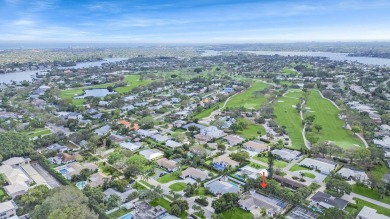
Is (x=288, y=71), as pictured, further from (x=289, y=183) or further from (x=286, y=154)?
(x=289, y=183)

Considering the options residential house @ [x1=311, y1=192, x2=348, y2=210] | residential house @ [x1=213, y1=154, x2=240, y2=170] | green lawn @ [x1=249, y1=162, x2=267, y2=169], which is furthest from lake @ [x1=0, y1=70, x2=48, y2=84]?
residential house @ [x1=311, y1=192, x2=348, y2=210]

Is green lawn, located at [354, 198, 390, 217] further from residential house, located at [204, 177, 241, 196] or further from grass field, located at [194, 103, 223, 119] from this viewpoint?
grass field, located at [194, 103, 223, 119]

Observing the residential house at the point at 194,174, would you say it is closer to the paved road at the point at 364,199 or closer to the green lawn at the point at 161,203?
the green lawn at the point at 161,203

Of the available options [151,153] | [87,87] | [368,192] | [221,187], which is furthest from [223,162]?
[87,87]

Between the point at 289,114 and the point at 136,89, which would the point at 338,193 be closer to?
the point at 289,114

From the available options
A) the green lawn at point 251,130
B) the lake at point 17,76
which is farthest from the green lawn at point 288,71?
the lake at point 17,76
